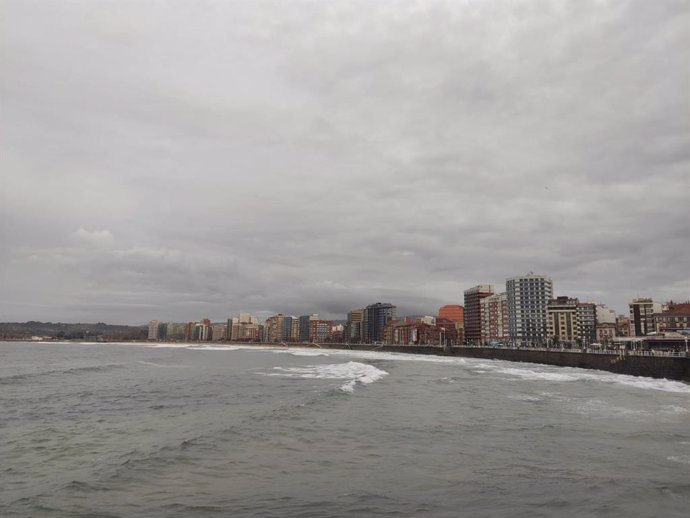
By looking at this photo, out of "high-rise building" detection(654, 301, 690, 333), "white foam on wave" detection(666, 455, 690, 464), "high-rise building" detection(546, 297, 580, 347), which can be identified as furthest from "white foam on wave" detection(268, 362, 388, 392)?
"high-rise building" detection(546, 297, 580, 347)

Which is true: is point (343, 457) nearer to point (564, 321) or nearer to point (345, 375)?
point (345, 375)

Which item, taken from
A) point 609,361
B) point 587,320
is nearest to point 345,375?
point 609,361

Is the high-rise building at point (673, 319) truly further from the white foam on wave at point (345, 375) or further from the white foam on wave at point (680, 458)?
the white foam on wave at point (680, 458)

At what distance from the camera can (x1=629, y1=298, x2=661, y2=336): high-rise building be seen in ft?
491

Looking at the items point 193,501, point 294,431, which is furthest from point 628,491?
point 294,431

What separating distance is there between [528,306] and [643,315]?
1473 inches

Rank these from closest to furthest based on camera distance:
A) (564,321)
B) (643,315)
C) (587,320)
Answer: (643,315) < (564,321) < (587,320)

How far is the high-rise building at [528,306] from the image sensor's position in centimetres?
18050

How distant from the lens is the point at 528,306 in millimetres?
183875

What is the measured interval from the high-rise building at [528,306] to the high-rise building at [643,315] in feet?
96.9

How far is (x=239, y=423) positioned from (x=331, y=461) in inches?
317

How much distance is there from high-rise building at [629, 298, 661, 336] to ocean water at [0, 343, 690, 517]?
455 feet

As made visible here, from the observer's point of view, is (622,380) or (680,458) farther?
(622,380)

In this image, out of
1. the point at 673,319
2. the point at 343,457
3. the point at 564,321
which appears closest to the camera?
the point at 343,457
